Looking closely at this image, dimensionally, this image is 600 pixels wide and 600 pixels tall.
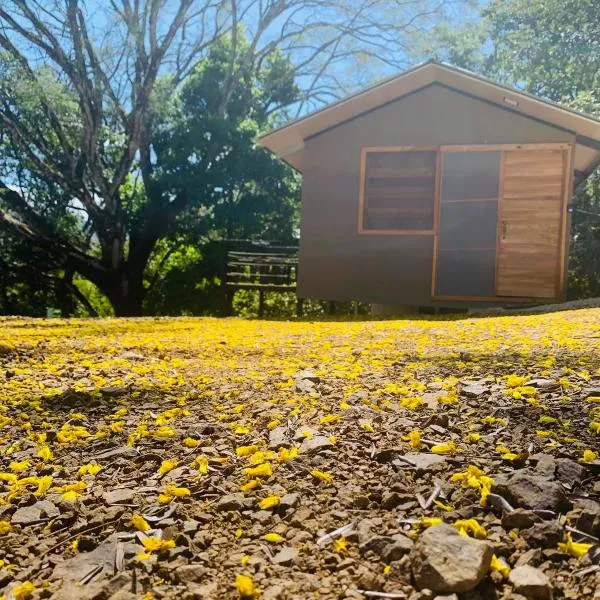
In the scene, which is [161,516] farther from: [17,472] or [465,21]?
[465,21]

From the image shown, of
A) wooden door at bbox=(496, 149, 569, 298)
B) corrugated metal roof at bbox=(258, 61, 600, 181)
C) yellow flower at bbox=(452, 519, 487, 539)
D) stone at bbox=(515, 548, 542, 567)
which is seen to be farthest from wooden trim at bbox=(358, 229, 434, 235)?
stone at bbox=(515, 548, 542, 567)

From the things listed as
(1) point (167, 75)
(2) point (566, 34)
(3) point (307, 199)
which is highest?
(2) point (566, 34)

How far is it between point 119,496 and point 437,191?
8547mm

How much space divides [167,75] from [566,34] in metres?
11.8

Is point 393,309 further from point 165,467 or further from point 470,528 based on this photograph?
point 470,528

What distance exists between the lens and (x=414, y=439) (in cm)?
243

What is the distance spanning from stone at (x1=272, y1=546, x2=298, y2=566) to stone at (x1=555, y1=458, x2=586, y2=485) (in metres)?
0.91

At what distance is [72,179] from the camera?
15531mm

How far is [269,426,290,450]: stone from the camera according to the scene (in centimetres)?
255

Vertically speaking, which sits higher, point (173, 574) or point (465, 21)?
point (465, 21)

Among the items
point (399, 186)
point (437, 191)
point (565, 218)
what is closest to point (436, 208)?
point (437, 191)

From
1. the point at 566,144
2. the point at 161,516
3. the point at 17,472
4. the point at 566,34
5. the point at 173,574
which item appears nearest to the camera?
the point at 173,574

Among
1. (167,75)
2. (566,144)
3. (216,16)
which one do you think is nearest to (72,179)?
(167,75)

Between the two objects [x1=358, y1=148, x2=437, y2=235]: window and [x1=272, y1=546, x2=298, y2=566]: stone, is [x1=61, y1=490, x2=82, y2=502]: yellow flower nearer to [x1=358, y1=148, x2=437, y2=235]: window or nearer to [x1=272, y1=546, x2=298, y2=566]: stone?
[x1=272, y1=546, x2=298, y2=566]: stone
